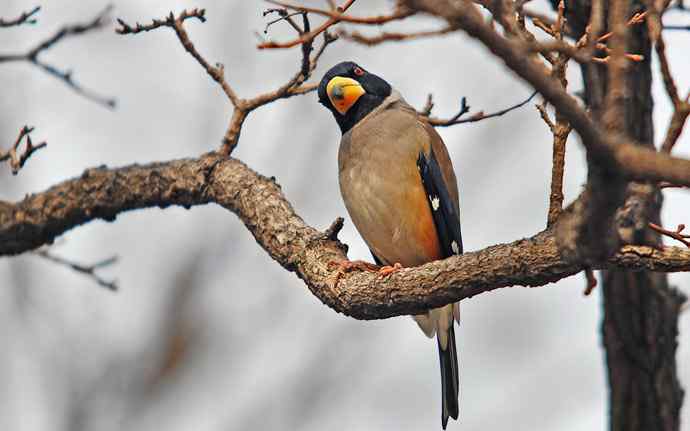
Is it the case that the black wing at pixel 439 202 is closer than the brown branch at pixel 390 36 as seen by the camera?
No

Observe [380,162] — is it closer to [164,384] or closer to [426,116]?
[426,116]

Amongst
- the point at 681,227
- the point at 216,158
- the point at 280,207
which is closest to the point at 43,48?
the point at 216,158

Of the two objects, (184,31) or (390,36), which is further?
(184,31)

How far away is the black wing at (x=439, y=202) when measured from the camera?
5.37 metres

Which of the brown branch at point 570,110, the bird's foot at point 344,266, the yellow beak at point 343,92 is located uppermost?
the yellow beak at point 343,92

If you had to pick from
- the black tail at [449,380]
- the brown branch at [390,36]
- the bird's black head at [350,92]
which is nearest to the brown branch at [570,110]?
the brown branch at [390,36]

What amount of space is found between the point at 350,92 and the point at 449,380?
188 centimetres

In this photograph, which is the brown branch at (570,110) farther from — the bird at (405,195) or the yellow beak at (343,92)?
the yellow beak at (343,92)

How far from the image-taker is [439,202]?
17.7ft

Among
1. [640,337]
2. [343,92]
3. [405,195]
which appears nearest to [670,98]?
[405,195]

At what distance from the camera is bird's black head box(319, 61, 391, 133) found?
5.82m

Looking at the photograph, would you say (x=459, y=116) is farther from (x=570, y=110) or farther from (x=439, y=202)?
(x=570, y=110)

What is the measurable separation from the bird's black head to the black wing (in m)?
0.68

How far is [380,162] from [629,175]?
329 centimetres
